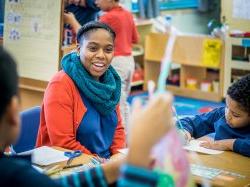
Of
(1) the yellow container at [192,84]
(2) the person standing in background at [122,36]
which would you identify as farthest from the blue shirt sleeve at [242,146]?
(1) the yellow container at [192,84]

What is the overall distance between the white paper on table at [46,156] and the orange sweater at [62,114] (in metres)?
0.19

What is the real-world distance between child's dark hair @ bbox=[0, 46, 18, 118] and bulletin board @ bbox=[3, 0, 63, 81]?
258cm

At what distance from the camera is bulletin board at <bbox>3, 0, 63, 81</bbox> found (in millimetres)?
3596

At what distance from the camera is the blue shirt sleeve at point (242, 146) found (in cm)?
215

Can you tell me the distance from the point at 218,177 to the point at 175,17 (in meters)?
5.70

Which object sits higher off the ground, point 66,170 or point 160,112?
point 160,112

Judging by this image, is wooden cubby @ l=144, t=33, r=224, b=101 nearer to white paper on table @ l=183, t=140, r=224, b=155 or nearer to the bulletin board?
the bulletin board

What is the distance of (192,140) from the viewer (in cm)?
238

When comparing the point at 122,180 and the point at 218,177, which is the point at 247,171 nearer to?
the point at 218,177

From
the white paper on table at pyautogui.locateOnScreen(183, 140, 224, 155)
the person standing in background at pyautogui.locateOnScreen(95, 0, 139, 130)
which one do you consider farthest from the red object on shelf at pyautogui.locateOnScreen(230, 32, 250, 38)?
the white paper on table at pyautogui.locateOnScreen(183, 140, 224, 155)

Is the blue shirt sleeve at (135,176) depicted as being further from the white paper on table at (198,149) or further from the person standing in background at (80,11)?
the person standing in background at (80,11)

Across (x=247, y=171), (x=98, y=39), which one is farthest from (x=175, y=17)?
(x=247, y=171)

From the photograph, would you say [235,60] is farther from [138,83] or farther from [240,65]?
[138,83]

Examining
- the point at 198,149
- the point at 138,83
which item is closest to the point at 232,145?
the point at 198,149
